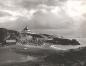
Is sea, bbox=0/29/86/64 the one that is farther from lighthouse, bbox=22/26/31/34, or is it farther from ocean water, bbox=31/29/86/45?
lighthouse, bbox=22/26/31/34

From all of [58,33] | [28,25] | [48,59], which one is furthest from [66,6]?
[48,59]

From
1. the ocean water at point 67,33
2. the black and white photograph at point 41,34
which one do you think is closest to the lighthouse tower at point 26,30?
the black and white photograph at point 41,34

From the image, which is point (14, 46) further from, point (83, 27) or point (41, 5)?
Result: point (83, 27)

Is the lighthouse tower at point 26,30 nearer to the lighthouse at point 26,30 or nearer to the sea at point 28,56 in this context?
the lighthouse at point 26,30

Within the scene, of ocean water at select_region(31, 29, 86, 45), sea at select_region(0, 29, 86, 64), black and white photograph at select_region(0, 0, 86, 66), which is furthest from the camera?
ocean water at select_region(31, 29, 86, 45)

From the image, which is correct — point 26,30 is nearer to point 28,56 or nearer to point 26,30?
point 26,30

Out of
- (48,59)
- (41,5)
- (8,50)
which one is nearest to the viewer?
(8,50)

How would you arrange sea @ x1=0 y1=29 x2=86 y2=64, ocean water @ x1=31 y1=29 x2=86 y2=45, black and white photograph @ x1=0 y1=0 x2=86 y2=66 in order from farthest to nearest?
ocean water @ x1=31 y1=29 x2=86 y2=45 → black and white photograph @ x1=0 y1=0 x2=86 y2=66 → sea @ x1=0 y1=29 x2=86 y2=64

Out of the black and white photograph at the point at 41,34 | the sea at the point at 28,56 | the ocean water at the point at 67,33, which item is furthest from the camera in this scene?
the ocean water at the point at 67,33

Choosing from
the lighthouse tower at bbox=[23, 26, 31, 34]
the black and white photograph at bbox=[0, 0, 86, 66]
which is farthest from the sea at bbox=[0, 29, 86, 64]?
the lighthouse tower at bbox=[23, 26, 31, 34]
